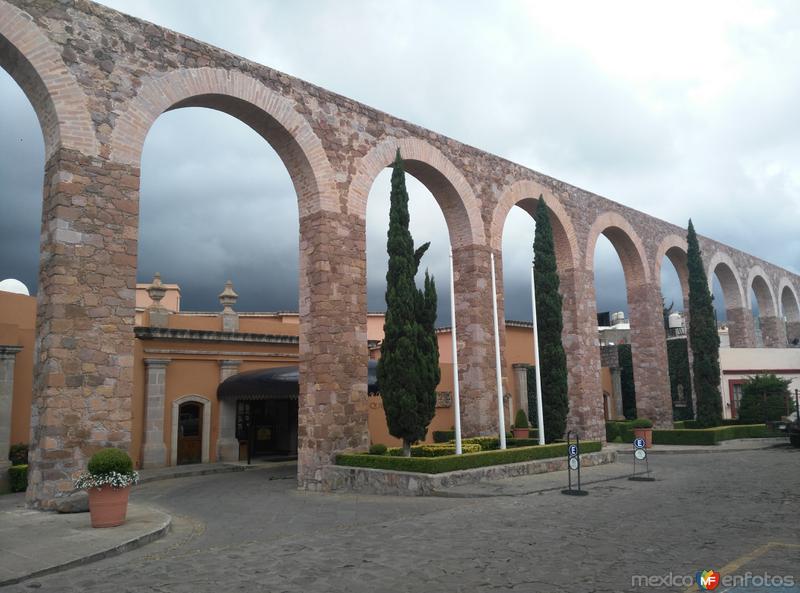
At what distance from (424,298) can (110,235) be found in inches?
241

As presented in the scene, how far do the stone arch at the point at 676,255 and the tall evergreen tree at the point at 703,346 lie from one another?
151 centimetres

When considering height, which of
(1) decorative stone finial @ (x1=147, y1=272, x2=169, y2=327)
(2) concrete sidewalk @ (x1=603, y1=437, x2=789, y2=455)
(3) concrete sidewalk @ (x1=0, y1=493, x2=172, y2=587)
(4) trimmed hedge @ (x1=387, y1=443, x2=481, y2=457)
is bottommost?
(2) concrete sidewalk @ (x1=603, y1=437, x2=789, y2=455)

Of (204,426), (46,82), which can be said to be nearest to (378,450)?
(204,426)

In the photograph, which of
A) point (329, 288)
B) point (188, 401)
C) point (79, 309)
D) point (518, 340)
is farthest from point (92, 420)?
point (518, 340)

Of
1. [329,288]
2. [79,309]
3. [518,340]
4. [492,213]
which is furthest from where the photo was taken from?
[518,340]

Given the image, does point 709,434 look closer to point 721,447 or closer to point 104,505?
point 721,447

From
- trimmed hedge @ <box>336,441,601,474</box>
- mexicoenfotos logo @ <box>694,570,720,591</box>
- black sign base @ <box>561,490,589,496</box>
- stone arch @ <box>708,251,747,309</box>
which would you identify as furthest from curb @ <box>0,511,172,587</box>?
stone arch @ <box>708,251,747,309</box>

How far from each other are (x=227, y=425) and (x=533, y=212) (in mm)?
11765

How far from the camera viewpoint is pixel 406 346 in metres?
12.7

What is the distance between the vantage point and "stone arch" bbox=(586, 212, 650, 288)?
22.9m

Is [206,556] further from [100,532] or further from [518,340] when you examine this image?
[518,340]

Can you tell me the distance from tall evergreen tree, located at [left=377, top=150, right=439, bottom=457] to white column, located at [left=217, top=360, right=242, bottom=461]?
7517 mm

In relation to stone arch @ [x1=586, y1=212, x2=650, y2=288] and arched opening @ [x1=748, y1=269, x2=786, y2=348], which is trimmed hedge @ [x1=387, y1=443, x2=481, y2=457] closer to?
stone arch @ [x1=586, y1=212, x2=650, y2=288]

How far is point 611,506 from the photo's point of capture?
949 cm
